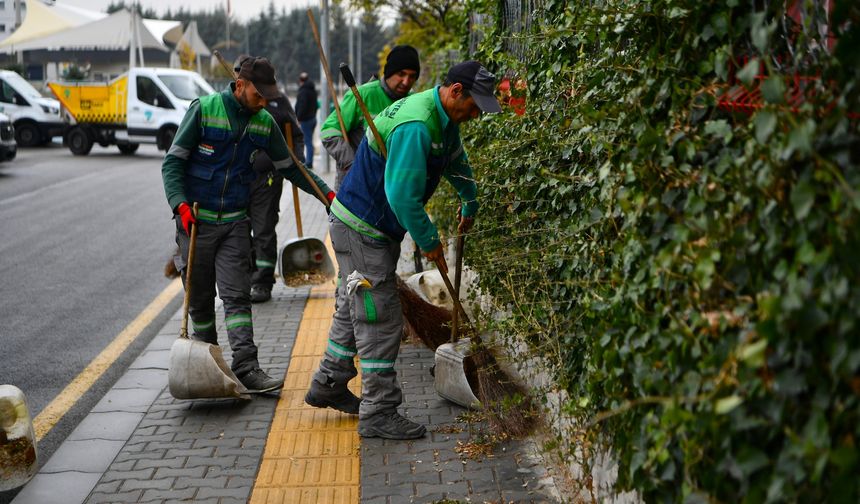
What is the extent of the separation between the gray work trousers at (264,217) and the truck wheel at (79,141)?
61.3ft

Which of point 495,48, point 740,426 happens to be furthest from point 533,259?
point 495,48

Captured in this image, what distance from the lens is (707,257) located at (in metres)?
2.45

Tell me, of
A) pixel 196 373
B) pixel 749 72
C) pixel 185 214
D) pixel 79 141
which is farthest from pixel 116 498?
pixel 79 141

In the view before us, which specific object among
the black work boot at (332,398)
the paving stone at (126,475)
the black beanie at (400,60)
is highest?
the black beanie at (400,60)

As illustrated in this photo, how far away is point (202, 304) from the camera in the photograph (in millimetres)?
5988

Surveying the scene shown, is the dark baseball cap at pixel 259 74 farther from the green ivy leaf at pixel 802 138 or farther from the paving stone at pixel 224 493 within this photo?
the green ivy leaf at pixel 802 138

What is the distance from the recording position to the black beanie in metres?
6.72

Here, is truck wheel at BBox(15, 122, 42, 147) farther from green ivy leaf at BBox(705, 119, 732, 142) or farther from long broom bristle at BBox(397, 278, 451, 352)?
green ivy leaf at BBox(705, 119, 732, 142)

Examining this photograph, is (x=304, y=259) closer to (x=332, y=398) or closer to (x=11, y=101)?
(x=332, y=398)

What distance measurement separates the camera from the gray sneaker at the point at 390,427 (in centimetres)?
512

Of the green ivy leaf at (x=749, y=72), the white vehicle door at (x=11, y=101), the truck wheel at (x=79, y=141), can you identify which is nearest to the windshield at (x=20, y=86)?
the white vehicle door at (x=11, y=101)

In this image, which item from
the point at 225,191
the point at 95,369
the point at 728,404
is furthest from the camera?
the point at 95,369

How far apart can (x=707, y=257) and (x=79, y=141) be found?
993 inches

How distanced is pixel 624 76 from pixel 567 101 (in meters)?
0.98
